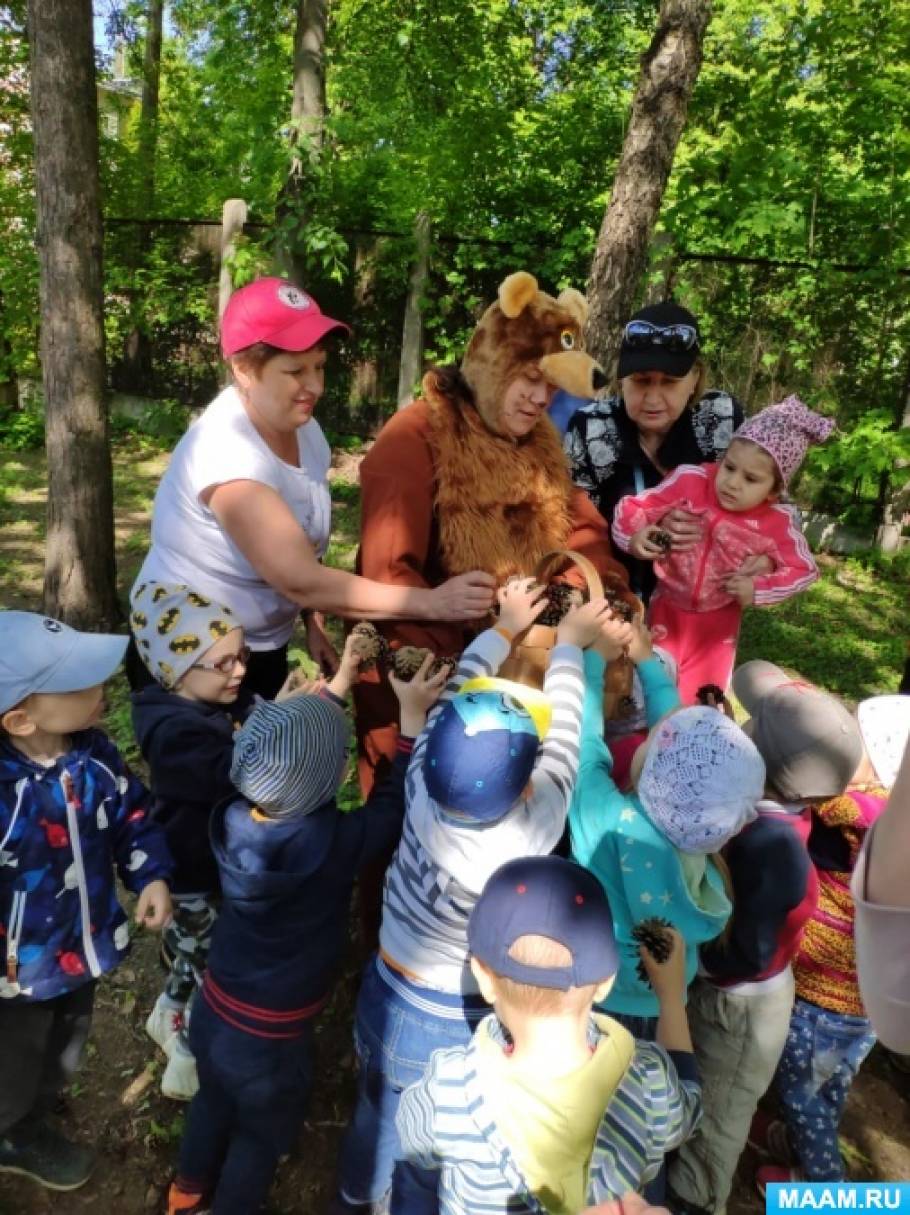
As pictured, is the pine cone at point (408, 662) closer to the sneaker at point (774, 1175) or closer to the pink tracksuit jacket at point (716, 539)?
the pink tracksuit jacket at point (716, 539)

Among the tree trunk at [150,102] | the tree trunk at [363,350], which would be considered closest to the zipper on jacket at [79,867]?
the tree trunk at [363,350]

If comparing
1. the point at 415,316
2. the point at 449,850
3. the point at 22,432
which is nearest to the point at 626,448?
the point at 449,850

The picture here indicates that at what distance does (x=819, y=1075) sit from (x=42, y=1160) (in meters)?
2.05

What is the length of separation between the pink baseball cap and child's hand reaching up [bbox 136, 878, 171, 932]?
1414 mm

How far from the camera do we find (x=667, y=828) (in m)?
1.71

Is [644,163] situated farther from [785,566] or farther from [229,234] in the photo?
[229,234]

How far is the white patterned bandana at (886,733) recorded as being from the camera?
2148mm

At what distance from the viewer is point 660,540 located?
2.62 meters

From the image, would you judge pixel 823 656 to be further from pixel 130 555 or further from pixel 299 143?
pixel 299 143

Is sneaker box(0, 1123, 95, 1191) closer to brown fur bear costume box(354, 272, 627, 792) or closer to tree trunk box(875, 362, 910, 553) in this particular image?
brown fur bear costume box(354, 272, 627, 792)

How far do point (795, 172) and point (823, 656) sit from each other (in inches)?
150

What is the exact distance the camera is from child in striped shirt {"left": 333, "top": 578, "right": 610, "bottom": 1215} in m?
1.64

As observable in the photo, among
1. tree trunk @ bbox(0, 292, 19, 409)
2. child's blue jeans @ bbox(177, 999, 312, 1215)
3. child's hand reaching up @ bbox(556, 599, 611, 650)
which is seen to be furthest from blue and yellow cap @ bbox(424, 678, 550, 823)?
tree trunk @ bbox(0, 292, 19, 409)

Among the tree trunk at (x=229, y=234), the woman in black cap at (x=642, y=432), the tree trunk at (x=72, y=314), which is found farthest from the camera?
the tree trunk at (x=229, y=234)
